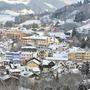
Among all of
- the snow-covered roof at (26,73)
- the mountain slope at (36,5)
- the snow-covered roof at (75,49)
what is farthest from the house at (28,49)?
the mountain slope at (36,5)

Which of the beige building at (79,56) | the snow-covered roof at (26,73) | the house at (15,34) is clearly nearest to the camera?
the snow-covered roof at (26,73)

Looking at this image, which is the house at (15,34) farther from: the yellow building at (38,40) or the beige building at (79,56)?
the beige building at (79,56)

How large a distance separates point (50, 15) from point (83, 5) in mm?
2850

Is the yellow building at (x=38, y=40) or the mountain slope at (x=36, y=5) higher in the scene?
the mountain slope at (x=36, y=5)

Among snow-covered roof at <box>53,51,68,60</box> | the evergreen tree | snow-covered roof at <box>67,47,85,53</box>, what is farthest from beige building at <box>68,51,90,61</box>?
the evergreen tree

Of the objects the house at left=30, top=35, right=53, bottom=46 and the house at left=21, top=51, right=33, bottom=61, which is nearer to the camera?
the house at left=21, top=51, right=33, bottom=61

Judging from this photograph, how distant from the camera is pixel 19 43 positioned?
2909 cm

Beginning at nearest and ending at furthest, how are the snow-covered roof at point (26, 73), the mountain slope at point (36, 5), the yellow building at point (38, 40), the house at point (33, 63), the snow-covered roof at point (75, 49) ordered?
the snow-covered roof at point (26, 73) → the house at point (33, 63) → the snow-covered roof at point (75, 49) → the yellow building at point (38, 40) → the mountain slope at point (36, 5)

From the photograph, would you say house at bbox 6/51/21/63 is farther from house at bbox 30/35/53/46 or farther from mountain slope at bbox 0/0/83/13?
mountain slope at bbox 0/0/83/13

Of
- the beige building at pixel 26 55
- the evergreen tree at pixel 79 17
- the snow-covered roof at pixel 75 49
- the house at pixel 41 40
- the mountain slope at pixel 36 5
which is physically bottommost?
the beige building at pixel 26 55

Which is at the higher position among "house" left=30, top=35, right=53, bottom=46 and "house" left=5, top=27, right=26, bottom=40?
"house" left=5, top=27, right=26, bottom=40

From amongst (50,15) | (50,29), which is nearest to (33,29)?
(50,29)

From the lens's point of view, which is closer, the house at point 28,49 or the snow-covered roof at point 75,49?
the snow-covered roof at point 75,49

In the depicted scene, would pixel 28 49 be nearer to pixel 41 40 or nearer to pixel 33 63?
pixel 41 40
